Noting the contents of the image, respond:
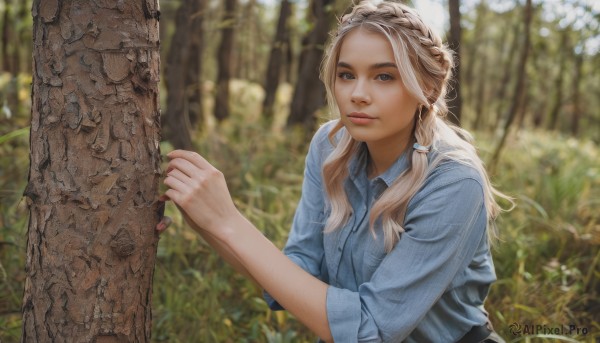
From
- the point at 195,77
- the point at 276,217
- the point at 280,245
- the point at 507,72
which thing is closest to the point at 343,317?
the point at 280,245

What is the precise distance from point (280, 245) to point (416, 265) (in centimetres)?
164

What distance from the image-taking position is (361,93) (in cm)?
178

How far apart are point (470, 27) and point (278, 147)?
25.5ft

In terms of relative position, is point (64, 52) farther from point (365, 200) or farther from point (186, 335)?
point (186, 335)

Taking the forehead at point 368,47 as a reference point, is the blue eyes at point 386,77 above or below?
below

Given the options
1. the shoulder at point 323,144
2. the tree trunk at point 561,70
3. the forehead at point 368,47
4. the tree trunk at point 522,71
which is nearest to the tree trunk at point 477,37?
the tree trunk at point 561,70

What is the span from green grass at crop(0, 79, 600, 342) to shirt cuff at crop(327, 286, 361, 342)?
2.79 ft

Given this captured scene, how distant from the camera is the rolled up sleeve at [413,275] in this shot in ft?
5.64

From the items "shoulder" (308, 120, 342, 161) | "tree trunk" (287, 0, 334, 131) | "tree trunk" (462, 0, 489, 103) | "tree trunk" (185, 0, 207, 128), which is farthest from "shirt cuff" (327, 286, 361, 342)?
"tree trunk" (462, 0, 489, 103)

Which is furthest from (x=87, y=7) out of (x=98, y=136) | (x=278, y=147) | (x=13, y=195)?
(x=278, y=147)

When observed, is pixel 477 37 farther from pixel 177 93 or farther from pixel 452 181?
pixel 452 181

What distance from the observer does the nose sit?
1.78 meters

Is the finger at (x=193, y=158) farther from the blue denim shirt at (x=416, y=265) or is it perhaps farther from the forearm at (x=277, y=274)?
the blue denim shirt at (x=416, y=265)

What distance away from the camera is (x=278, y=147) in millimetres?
5410
